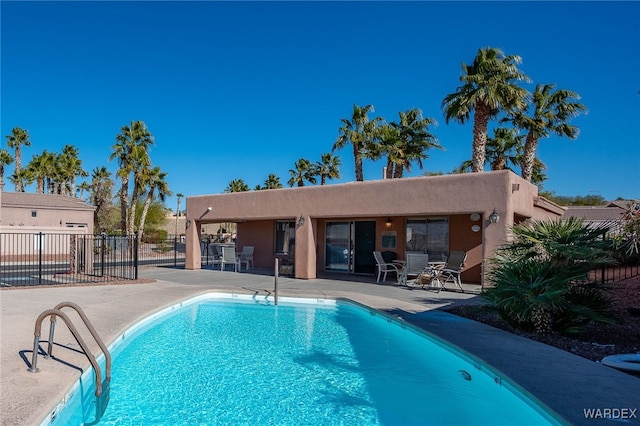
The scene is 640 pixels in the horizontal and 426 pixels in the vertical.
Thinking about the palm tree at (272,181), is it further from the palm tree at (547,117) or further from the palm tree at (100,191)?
the palm tree at (547,117)

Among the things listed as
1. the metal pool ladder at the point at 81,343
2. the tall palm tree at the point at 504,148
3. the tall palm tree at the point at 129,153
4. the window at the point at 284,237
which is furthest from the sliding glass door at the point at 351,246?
the tall palm tree at the point at 129,153

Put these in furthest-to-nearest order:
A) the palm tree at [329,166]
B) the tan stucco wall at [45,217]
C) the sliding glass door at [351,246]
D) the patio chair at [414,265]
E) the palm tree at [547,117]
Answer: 1. the palm tree at [329,166]
2. the tan stucco wall at [45,217]
3. the palm tree at [547,117]
4. the sliding glass door at [351,246]
5. the patio chair at [414,265]

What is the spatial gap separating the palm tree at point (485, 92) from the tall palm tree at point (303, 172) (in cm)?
2105

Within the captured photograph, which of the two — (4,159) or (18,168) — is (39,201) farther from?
(18,168)

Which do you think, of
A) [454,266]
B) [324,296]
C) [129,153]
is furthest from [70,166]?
[454,266]

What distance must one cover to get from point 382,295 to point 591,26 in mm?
10863

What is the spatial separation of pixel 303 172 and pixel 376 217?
80.1 ft

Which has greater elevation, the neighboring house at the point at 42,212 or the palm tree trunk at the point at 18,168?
the palm tree trunk at the point at 18,168

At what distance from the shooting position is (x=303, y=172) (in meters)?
40.1

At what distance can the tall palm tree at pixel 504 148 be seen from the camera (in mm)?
24844

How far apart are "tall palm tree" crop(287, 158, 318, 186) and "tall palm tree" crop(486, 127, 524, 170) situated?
18.2 metres

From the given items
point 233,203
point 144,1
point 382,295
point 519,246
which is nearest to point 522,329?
point 519,246

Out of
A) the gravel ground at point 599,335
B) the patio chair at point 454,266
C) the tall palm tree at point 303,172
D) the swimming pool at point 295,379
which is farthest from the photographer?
the tall palm tree at point 303,172

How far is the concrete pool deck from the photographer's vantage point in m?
4.16
